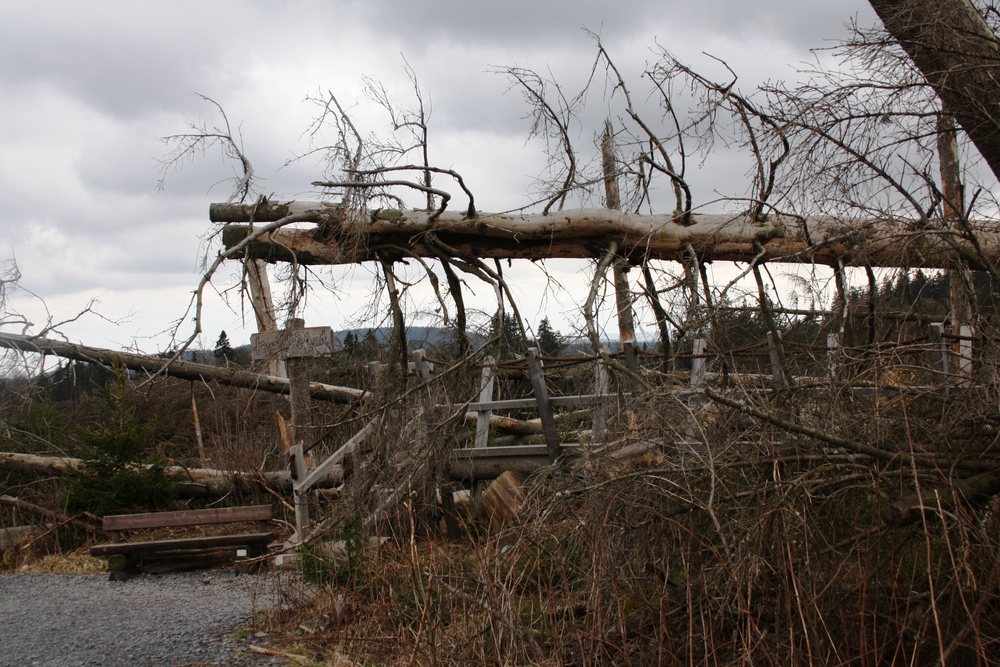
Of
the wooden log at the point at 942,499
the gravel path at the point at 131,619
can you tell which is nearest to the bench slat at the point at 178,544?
the gravel path at the point at 131,619

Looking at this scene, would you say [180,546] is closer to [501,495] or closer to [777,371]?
[501,495]

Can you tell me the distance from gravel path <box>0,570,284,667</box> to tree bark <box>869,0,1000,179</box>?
5.73 m

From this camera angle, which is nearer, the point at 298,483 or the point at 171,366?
the point at 298,483

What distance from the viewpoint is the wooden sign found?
7.72 metres

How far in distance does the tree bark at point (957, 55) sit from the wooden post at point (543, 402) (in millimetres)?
4224

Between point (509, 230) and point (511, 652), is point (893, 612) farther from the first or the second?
point (509, 230)

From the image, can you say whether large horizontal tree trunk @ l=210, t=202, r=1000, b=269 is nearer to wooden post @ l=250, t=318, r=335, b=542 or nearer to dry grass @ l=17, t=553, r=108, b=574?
wooden post @ l=250, t=318, r=335, b=542

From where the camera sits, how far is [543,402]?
8.35 meters

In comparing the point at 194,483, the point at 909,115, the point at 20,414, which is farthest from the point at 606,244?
the point at 20,414

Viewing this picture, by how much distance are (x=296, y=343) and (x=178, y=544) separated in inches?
120

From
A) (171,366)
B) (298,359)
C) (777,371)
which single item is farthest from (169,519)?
(777,371)

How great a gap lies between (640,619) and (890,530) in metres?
1.28

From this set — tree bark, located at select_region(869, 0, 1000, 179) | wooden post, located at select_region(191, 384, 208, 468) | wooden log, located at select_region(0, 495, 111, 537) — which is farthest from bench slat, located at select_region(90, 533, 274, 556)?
tree bark, located at select_region(869, 0, 1000, 179)

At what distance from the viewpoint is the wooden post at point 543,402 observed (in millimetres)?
8336
